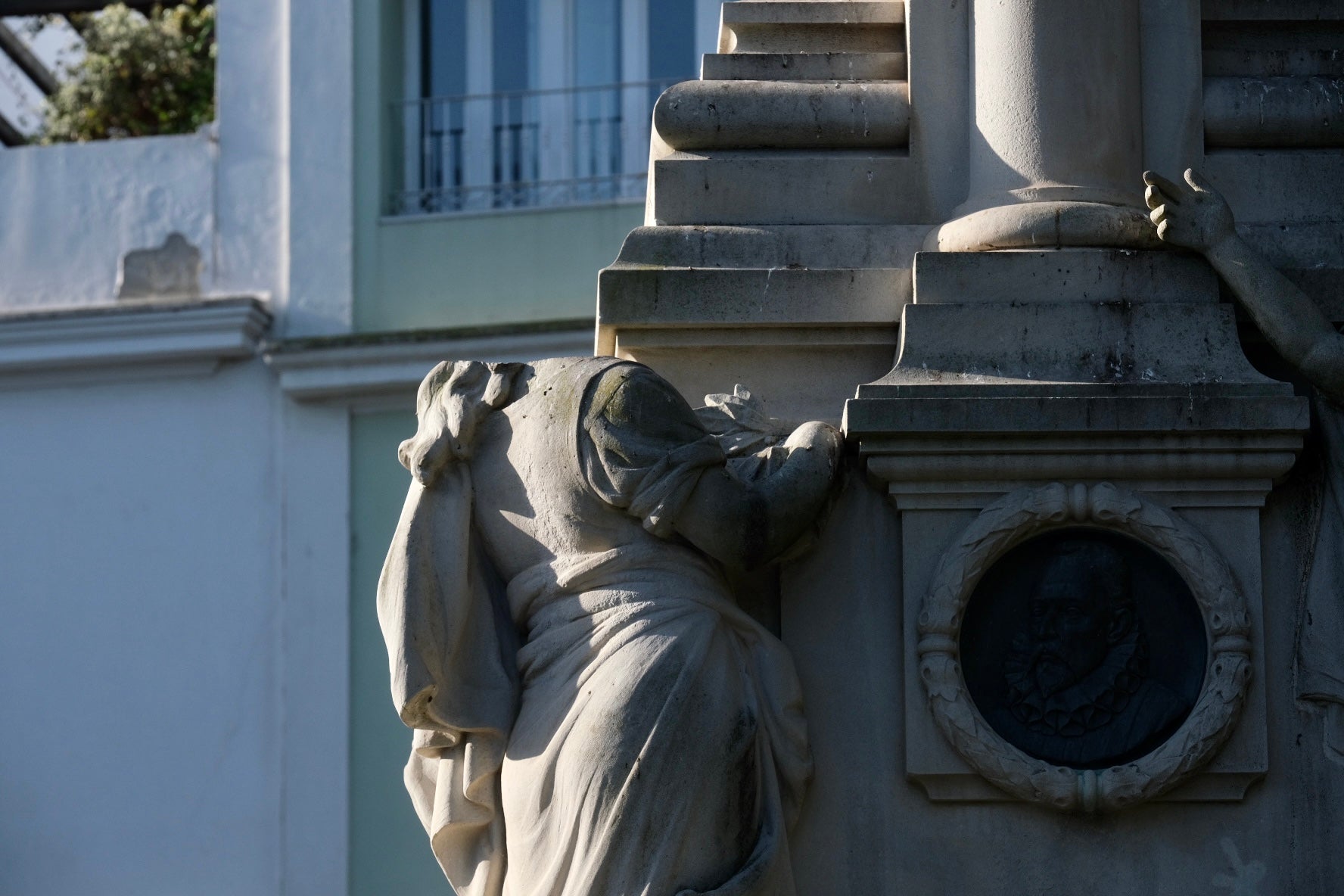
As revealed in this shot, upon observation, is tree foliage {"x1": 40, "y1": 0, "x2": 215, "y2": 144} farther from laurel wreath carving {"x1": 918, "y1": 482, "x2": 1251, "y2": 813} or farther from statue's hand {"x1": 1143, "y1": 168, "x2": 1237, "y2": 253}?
laurel wreath carving {"x1": 918, "y1": 482, "x2": 1251, "y2": 813}

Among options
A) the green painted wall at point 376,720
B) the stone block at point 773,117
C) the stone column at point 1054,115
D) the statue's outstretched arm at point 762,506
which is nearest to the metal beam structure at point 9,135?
the green painted wall at point 376,720

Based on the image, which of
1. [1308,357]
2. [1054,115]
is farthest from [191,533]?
[1308,357]

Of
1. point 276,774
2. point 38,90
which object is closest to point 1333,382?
point 276,774

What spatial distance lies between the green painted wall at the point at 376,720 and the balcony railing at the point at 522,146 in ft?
6.06

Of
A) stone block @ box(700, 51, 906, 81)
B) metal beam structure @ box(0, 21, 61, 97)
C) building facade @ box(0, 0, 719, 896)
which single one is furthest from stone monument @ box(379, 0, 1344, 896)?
metal beam structure @ box(0, 21, 61, 97)

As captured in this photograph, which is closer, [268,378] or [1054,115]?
[1054,115]

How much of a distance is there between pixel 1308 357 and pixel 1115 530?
66 cm

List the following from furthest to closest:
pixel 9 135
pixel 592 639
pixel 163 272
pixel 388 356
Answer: pixel 9 135, pixel 163 272, pixel 388 356, pixel 592 639

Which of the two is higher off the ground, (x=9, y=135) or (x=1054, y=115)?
(x=9, y=135)

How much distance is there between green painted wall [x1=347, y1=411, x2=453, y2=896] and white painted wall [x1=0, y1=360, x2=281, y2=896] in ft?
1.90

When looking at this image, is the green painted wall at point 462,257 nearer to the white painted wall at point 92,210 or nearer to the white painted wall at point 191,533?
the white painted wall at point 191,533

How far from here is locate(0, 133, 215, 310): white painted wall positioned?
67.4ft

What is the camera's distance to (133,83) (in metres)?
22.4

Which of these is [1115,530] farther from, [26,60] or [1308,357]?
[26,60]
